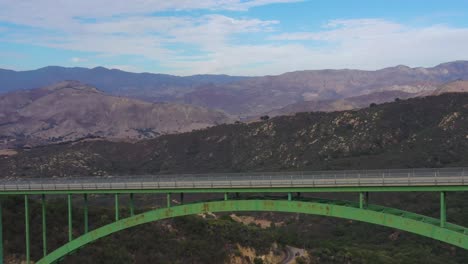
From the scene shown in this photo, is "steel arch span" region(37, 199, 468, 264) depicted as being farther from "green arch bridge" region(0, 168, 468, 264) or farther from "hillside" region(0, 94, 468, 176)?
"hillside" region(0, 94, 468, 176)

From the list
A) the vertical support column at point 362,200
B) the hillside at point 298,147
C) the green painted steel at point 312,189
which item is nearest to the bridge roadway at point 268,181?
the green painted steel at point 312,189

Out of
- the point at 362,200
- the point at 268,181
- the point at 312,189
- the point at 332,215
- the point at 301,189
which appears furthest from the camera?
the point at 268,181

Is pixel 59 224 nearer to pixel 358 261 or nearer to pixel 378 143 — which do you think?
pixel 358 261

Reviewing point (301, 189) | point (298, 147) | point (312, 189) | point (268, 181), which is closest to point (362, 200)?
point (312, 189)

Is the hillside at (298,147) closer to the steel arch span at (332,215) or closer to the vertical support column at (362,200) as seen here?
the vertical support column at (362,200)

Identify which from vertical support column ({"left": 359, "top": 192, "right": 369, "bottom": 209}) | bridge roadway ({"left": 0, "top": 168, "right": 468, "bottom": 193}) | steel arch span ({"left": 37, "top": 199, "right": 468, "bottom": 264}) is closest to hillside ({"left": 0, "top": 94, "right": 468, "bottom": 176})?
bridge roadway ({"left": 0, "top": 168, "right": 468, "bottom": 193})

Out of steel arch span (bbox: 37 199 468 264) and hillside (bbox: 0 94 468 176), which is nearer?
steel arch span (bbox: 37 199 468 264)

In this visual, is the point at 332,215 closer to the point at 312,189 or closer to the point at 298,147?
the point at 312,189
